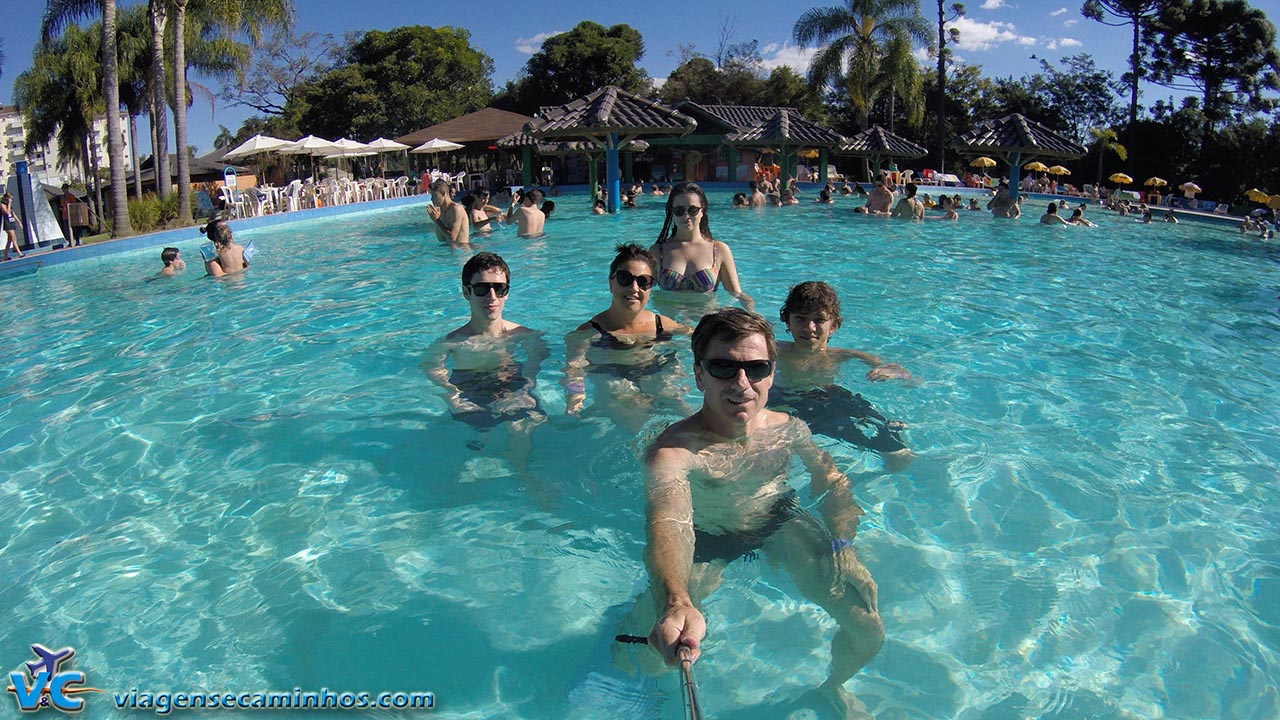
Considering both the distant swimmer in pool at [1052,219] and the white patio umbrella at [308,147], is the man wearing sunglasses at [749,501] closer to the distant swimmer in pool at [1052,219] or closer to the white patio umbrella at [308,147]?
the distant swimmer in pool at [1052,219]

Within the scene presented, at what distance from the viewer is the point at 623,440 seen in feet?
13.4

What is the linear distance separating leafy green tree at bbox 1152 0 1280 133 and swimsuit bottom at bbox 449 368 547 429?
3843 cm

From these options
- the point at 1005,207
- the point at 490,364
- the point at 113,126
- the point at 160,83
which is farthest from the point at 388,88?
the point at 490,364

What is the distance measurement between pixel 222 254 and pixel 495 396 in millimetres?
8053

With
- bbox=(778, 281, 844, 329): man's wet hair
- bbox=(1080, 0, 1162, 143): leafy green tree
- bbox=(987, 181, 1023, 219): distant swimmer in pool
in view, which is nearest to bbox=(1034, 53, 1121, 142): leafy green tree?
bbox=(1080, 0, 1162, 143): leafy green tree

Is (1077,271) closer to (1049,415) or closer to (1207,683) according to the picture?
(1049,415)

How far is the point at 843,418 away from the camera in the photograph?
390 cm

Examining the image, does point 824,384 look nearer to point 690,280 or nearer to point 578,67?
point 690,280

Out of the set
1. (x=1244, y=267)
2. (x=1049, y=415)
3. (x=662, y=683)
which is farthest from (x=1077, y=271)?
(x=662, y=683)

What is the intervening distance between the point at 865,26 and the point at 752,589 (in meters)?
37.2

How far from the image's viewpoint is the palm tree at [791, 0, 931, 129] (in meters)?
34.5

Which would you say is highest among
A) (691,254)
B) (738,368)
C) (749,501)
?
(691,254)

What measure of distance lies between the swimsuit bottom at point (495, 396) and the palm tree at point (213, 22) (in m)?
16.7

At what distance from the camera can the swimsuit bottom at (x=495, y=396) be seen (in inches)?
160
